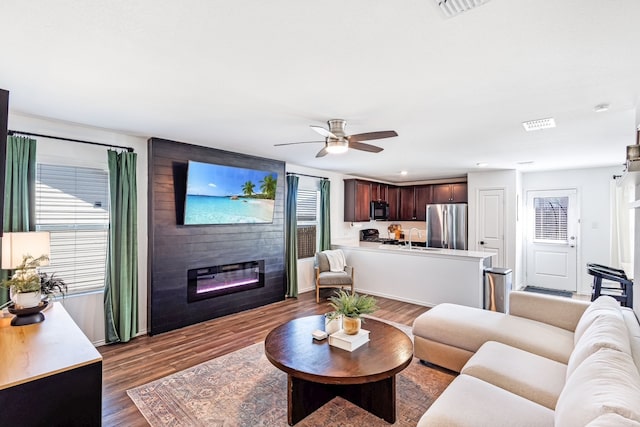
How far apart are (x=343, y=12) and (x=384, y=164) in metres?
4.34

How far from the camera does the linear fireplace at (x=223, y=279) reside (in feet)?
14.0

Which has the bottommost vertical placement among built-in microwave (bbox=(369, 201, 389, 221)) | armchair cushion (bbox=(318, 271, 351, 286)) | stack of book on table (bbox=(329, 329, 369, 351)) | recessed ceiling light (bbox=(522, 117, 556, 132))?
armchair cushion (bbox=(318, 271, 351, 286))

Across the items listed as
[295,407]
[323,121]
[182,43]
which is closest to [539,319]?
[295,407]

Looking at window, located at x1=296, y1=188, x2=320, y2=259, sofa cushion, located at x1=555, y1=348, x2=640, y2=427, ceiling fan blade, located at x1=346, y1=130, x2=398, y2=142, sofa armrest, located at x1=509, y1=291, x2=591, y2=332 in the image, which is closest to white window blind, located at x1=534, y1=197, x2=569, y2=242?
sofa armrest, located at x1=509, y1=291, x2=591, y2=332

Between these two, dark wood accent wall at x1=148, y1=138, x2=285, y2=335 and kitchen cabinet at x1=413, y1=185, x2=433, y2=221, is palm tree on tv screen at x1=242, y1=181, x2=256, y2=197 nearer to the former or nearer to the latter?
dark wood accent wall at x1=148, y1=138, x2=285, y2=335

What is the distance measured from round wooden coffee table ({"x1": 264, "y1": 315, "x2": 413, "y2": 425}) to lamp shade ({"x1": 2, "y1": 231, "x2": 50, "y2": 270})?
2.14 m

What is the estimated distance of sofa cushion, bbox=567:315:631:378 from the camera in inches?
66.2

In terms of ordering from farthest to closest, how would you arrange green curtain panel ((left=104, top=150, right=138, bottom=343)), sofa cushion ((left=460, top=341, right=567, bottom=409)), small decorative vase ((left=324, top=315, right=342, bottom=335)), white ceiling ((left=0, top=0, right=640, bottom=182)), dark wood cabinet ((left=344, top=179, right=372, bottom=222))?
dark wood cabinet ((left=344, top=179, right=372, bottom=222)) → green curtain panel ((left=104, top=150, right=138, bottom=343)) → small decorative vase ((left=324, top=315, right=342, bottom=335)) → sofa cushion ((left=460, top=341, right=567, bottom=409)) → white ceiling ((left=0, top=0, right=640, bottom=182))

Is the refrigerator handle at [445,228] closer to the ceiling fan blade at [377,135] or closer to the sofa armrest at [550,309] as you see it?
the sofa armrest at [550,309]

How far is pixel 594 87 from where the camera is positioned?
2236 millimetres

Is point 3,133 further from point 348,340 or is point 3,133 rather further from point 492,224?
point 492,224

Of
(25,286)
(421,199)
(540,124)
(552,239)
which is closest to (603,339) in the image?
(540,124)

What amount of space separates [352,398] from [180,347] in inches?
84.0

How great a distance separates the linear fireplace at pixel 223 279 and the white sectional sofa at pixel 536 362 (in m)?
2.80
